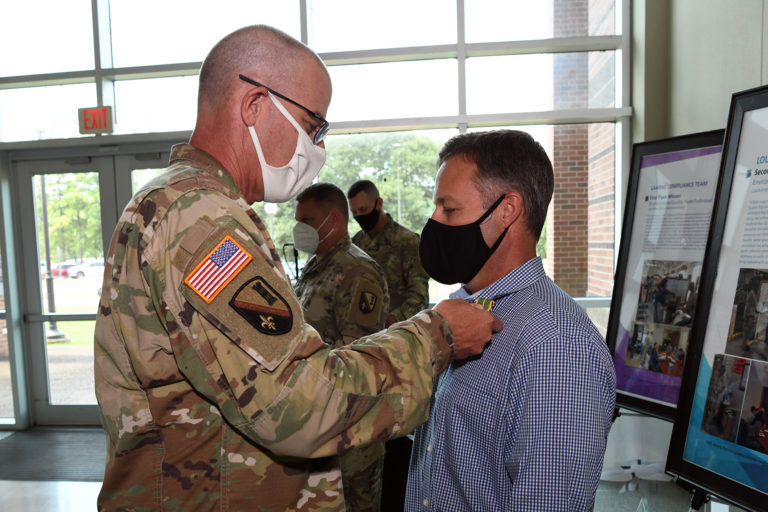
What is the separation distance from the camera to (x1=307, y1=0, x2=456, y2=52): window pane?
15.4ft

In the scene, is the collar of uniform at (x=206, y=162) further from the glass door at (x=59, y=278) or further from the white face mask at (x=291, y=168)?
the glass door at (x=59, y=278)

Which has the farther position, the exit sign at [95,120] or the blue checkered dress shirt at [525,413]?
the exit sign at [95,120]

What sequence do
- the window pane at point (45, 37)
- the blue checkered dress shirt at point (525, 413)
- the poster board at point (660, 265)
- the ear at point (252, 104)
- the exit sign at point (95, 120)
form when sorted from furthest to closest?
1. the window pane at point (45, 37)
2. the exit sign at point (95, 120)
3. the poster board at point (660, 265)
4. the ear at point (252, 104)
5. the blue checkered dress shirt at point (525, 413)

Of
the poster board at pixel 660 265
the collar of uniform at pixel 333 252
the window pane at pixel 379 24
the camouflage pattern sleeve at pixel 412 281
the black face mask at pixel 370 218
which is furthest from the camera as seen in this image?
the window pane at pixel 379 24

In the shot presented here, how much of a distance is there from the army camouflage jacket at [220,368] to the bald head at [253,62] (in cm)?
15

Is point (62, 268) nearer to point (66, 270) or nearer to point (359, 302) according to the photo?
point (66, 270)

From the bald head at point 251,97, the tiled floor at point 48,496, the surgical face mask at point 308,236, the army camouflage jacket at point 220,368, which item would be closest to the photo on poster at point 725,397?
the army camouflage jacket at point 220,368

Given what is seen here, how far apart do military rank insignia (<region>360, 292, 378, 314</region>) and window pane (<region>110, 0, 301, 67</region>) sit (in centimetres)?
348

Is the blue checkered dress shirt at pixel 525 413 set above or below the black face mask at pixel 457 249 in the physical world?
below

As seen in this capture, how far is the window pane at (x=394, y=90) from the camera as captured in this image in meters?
4.74

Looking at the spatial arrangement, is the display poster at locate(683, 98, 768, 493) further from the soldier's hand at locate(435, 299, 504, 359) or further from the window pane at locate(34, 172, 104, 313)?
the window pane at locate(34, 172, 104, 313)

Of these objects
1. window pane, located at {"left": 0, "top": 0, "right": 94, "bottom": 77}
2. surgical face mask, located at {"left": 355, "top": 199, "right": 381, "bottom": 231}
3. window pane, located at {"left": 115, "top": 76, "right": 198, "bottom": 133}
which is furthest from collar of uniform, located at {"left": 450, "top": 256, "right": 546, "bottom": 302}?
window pane, located at {"left": 0, "top": 0, "right": 94, "bottom": 77}

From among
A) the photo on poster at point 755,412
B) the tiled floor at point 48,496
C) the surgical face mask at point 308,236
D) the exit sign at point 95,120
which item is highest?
the exit sign at point 95,120

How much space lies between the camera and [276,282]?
919mm
